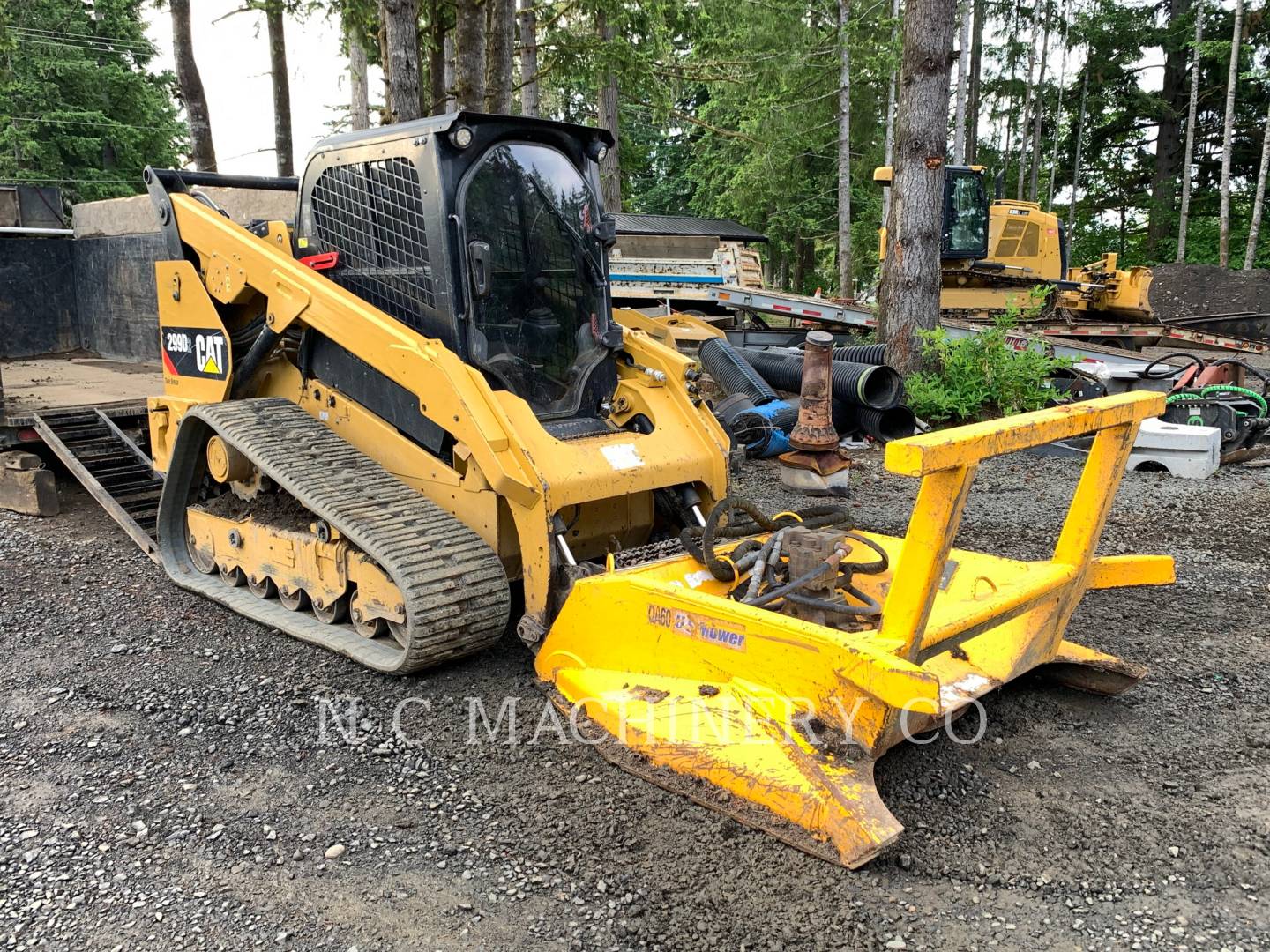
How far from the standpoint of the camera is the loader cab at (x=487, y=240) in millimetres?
4141

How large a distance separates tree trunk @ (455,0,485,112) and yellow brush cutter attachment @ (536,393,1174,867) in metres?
6.90

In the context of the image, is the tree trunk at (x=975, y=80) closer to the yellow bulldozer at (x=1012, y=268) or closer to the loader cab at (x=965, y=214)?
the yellow bulldozer at (x=1012, y=268)

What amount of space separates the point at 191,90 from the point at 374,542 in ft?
37.6

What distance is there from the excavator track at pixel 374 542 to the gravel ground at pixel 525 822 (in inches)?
6.5

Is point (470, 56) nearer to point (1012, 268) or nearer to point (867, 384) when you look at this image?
point (867, 384)

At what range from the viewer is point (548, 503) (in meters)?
3.81

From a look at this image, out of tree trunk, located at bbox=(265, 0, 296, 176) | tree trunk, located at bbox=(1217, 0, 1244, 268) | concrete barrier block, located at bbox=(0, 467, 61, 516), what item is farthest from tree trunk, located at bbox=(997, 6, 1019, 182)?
concrete barrier block, located at bbox=(0, 467, 61, 516)

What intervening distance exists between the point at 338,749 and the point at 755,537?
73.3 inches

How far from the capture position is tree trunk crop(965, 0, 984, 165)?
3011 centimetres

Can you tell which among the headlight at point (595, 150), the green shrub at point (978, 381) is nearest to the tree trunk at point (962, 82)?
the green shrub at point (978, 381)

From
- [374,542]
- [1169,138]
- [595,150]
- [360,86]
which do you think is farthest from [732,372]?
[1169,138]

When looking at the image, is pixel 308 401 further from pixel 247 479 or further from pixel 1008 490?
pixel 1008 490

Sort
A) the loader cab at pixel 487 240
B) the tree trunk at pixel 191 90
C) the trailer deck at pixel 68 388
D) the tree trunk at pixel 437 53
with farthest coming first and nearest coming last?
the tree trunk at pixel 191 90, the tree trunk at pixel 437 53, the trailer deck at pixel 68 388, the loader cab at pixel 487 240

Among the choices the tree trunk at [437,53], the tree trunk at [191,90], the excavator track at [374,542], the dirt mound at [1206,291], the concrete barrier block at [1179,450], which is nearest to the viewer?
the excavator track at [374,542]
